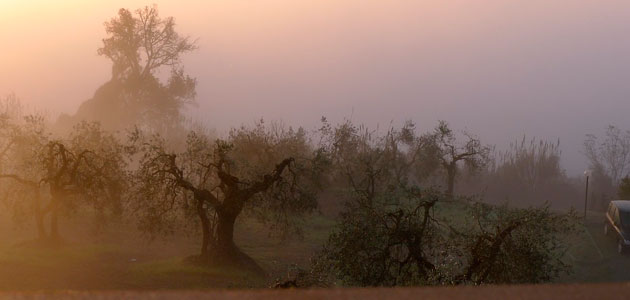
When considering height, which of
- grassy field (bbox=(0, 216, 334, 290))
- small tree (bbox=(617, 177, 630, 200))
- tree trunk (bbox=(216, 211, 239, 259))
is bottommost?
grassy field (bbox=(0, 216, 334, 290))

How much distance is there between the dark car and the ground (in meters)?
0.55

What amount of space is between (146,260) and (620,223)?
20517 mm

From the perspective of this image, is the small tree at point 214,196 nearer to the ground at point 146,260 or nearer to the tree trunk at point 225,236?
the tree trunk at point 225,236

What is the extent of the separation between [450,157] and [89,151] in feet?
106

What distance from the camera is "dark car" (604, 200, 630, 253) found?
33.0 meters

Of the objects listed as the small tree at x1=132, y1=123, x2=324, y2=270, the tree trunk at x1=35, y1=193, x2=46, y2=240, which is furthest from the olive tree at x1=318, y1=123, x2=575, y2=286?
the tree trunk at x1=35, y1=193, x2=46, y2=240

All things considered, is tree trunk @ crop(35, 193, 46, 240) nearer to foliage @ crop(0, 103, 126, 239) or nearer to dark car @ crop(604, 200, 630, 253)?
foliage @ crop(0, 103, 126, 239)

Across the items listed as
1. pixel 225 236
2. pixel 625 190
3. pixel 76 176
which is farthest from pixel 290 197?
pixel 625 190

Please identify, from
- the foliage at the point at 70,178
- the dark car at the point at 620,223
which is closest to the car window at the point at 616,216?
the dark car at the point at 620,223

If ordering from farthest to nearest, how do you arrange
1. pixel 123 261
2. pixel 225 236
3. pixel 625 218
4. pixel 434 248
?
pixel 625 218 → pixel 123 261 → pixel 225 236 → pixel 434 248

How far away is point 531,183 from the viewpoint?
76.8 m

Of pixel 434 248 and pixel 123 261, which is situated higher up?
pixel 434 248

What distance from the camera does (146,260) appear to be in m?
29.0

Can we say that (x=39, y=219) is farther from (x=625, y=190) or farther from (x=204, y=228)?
(x=625, y=190)
